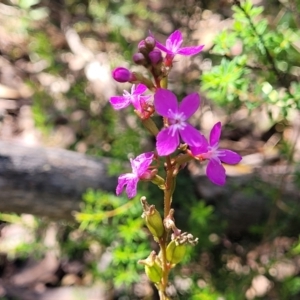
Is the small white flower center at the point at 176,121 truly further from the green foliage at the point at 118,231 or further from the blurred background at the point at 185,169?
the green foliage at the point at 118,231

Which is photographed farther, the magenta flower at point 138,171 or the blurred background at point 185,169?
the blurred background at point 185,169

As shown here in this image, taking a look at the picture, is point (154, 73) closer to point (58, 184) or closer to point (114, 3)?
point (58, 184)

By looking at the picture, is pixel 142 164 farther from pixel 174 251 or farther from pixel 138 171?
pixel 174 251

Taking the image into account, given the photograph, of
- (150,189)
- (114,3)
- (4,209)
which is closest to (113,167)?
(150,189)

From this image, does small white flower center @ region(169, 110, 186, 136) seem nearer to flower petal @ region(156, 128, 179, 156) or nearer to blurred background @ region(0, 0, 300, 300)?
flower petal @ region(156, 128, 179, 156)

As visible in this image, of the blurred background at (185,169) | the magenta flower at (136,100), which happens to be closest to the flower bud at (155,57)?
the magenta flower at (136,100)

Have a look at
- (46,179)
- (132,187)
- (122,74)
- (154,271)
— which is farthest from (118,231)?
(122,74)

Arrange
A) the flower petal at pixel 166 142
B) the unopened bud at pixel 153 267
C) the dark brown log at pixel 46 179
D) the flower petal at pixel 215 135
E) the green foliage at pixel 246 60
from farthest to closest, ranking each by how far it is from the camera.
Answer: the dark brown log at pixel 46 179 < the green foliage at pixel 246 60 < the unopened bud at pixel 153 267 < the flower petal at pixel 215 135 < the flower petal at pixel 166 142

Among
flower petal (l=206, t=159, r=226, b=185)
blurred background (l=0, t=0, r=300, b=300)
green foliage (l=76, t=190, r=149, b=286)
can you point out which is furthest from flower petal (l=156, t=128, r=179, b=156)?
green foliage (l=76, t=190, r=149, b=286)
